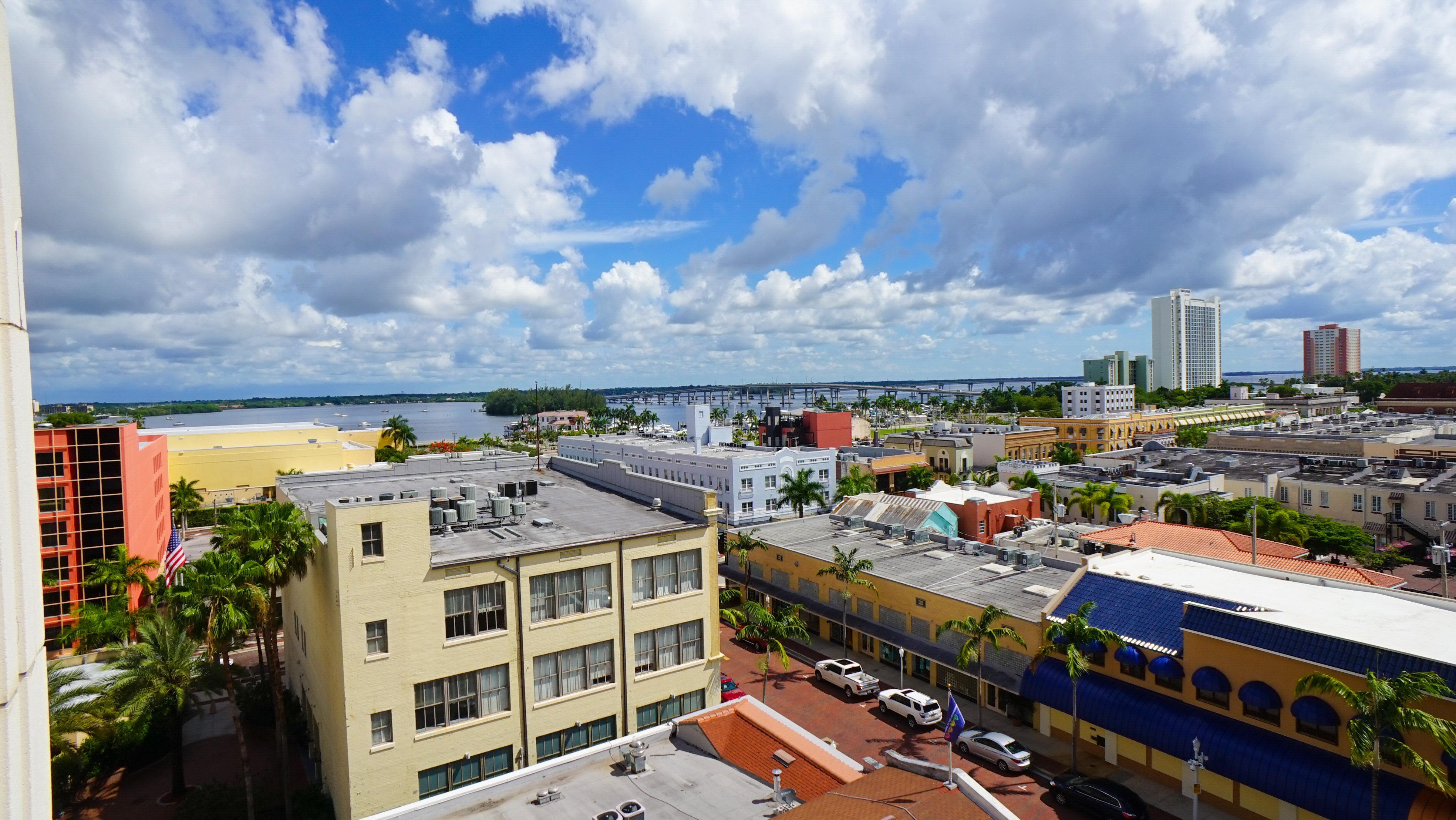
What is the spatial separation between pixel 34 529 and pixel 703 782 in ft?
65.6

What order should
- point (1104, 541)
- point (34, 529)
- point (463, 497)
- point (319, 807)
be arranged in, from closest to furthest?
1. point (34, 529)
2. point (319, 807)
3. point (463, 497)
4. point (1104, 541)

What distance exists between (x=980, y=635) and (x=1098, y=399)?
178890 mm

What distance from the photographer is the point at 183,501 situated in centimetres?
7956

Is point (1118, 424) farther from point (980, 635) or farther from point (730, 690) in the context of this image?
point (730, 690)

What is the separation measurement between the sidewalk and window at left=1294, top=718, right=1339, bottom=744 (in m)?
4.42

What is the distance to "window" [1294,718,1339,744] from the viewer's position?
24.4m

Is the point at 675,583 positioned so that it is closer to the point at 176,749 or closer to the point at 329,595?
the point at 329,595

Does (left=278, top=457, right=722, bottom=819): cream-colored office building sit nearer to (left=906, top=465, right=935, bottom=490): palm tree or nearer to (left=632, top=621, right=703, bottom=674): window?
(left=632, top=621, right=703, bottom=674): window

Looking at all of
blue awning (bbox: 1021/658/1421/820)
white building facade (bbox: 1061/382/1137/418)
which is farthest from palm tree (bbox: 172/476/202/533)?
white building facade (bbox: 1061/382/1137/418)

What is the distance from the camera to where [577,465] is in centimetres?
4600

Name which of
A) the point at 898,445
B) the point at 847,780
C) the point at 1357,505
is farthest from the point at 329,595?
the point at 898,445

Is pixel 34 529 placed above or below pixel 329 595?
above

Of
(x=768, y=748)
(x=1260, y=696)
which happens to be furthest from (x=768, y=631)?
(x=1260, y=696)

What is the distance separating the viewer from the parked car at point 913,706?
3516 cm
